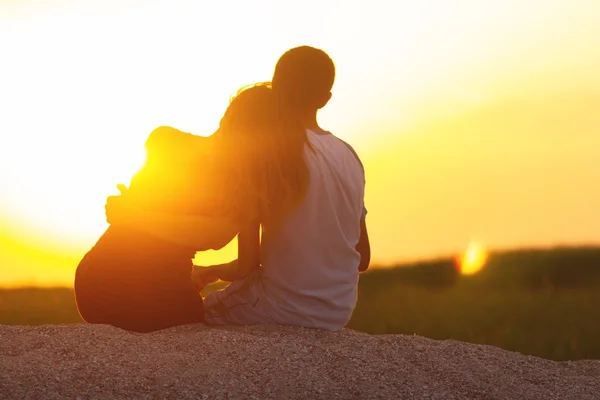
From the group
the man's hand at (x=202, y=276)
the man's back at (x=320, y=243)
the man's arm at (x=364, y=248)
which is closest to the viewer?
the man's back at (x=320, y=243)

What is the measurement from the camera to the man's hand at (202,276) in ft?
16.3

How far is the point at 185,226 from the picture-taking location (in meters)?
4.48

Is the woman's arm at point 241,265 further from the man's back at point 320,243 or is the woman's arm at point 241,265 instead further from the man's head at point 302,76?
the man's head at point 302,76

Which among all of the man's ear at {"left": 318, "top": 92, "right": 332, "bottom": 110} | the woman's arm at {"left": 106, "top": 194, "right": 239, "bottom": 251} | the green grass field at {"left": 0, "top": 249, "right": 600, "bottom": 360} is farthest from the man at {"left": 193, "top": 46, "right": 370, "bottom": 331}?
the green grass field at {"left": 0, "top": 249, "right": 600, "bottom": 360}

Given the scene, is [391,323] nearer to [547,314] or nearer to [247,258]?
[547,314]

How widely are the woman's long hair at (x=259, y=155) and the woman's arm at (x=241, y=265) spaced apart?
14 cm

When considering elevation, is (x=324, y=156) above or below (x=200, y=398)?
above

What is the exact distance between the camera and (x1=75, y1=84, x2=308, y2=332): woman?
452cm

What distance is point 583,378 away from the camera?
5023 millimetres

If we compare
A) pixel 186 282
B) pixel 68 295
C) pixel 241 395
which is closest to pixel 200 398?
pixel 241 395

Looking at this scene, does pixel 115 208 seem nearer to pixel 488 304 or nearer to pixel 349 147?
pixel 349 147

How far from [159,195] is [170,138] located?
1.19 ft

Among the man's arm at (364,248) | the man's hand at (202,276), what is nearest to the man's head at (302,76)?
the man's arm at (364,248)

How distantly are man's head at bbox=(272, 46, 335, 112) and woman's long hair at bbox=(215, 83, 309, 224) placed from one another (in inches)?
3.5
